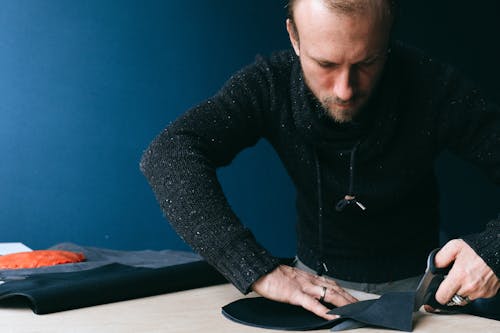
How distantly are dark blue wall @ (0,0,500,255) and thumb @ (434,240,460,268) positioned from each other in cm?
252

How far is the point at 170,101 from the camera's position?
3771mm

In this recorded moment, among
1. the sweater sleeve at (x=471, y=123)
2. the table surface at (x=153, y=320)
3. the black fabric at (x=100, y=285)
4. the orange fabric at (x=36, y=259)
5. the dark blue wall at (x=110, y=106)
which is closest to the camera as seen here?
the table surface at (x=153, y=320)

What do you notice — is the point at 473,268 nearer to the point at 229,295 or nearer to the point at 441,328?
the point at 441,328

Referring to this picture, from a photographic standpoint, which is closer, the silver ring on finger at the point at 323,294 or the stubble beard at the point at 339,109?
the silver ring on finger at the point at 323,294

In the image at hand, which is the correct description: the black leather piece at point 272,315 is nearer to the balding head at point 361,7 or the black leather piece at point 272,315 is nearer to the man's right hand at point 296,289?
the man's right hand at point 296,289

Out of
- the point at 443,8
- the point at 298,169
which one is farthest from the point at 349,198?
the point at 443,8

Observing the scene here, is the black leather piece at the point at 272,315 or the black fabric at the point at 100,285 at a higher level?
the black fabric at the point at 100,285

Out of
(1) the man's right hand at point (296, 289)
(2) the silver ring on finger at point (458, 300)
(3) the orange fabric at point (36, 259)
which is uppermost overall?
(3) the orange fabric at point (36, 259)

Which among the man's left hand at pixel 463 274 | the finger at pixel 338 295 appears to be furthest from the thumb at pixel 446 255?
the finger at pixel 338 295

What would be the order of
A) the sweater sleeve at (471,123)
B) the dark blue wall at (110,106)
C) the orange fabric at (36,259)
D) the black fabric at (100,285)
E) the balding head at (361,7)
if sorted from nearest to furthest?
the black fabric at (100,285) < the balding head at (361,7) < the sweater sleeve at (471,123) < the orange fabric at (36,259) < the dark blue wall at (110,106)

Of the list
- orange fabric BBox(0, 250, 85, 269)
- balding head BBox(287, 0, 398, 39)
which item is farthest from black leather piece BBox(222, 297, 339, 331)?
orange fabric BBox(0, 250, 85, 269)

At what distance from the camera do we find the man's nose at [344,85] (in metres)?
1.48

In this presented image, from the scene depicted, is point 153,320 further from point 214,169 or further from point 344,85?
point 344,85

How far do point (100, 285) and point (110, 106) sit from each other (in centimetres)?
233
